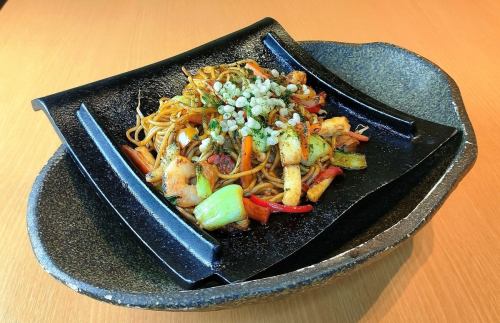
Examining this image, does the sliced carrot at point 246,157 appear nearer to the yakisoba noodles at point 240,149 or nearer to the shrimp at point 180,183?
the yakisoba noodles at point 240,149

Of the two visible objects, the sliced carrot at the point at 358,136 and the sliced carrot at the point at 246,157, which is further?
the sliced carrot at the point at 358,136

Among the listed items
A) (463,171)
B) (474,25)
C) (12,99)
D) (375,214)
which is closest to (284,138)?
(375,214)

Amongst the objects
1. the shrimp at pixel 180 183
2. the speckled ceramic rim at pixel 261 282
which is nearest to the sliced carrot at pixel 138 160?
the shrimp at pixel 180 183

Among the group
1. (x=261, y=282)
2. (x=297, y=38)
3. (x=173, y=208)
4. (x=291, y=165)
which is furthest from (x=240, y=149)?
(x=297, y=38)

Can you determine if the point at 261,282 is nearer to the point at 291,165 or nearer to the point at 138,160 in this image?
the point at 291,165

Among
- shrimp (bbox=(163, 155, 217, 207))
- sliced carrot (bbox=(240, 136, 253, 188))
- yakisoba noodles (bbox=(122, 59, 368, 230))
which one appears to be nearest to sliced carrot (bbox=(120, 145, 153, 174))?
yakisoba noodles (bbox=(122, 59, 368, 230))

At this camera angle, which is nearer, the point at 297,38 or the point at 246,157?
the point at 246,157
